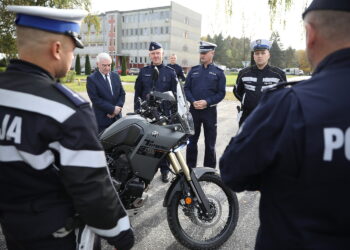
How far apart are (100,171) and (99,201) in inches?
5.3

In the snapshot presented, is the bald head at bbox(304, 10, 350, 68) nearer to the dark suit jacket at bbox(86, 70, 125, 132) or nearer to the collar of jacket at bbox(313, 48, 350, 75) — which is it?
the collar of jacket at bbox(313, 48, 350, 75)

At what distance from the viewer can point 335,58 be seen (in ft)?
3.41

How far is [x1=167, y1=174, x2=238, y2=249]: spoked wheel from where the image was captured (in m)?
2.63

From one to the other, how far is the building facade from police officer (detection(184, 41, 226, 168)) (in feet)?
186

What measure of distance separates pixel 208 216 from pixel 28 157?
1.83 m

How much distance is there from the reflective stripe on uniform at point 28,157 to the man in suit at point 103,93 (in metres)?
3.08

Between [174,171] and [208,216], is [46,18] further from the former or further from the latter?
[208,216]

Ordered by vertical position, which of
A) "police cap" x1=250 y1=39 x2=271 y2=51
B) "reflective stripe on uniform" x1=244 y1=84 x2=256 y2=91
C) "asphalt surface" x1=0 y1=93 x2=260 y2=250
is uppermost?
"police cap" x1=250 y1=39 x2=271 y2=51

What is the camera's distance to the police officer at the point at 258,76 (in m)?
4.23

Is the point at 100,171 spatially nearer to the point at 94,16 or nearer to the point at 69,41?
the point at 69,41

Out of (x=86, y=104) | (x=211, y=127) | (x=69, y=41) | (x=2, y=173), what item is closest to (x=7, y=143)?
(x=2, y=173)

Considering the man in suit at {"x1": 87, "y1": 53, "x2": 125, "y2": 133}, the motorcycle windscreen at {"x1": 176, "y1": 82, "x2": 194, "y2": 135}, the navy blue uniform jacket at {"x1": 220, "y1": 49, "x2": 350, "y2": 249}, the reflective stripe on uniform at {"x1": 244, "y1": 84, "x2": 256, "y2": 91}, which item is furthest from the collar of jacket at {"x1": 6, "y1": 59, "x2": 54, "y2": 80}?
the reflective stripe on uniform at {"x1": 244, "y1": 84, "x2": 256, "y2": 91}

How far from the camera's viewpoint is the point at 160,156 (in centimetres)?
257

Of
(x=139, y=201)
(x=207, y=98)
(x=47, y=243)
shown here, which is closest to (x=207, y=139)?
(x=207, y=98)
